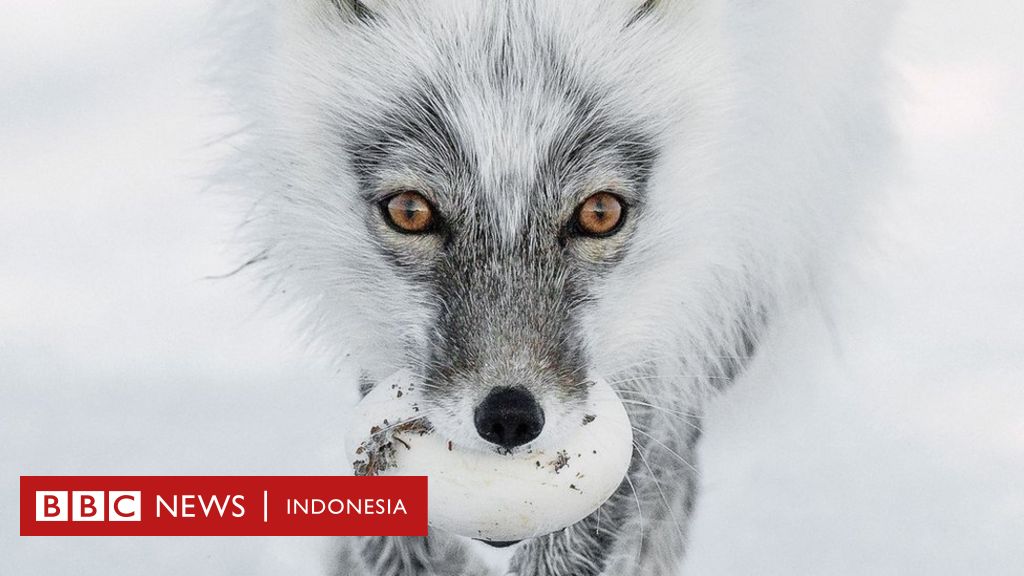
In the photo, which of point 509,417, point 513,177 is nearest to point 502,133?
point 513,177

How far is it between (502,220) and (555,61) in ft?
1.66

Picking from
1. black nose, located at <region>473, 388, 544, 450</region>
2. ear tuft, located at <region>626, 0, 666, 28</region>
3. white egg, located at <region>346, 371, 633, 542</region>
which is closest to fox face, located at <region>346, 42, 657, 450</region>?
black nose, located at <region>473, 388, 544, 450</region>

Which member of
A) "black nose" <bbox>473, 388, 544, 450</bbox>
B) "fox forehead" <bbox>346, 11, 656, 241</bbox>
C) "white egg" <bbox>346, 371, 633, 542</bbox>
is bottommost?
"white egg" <bbox>346, 371, 633, 542</bbox>

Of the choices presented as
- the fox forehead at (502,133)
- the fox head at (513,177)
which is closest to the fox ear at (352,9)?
the fox head at (513,177)

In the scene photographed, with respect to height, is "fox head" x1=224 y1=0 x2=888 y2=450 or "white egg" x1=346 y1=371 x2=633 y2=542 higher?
"fox head" x1=224 y1=0 x2=888 y2=450

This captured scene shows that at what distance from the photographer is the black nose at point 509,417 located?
3.46m

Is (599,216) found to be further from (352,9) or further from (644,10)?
(352,9)

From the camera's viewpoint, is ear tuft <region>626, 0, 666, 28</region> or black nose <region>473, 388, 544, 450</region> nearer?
black nose <region>473, 388, 544, 450</region>

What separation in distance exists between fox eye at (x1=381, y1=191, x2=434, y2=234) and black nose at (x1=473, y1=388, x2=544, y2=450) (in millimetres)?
570

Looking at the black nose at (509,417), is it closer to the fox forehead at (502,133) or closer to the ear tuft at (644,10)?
the fox forehead at (502,133)

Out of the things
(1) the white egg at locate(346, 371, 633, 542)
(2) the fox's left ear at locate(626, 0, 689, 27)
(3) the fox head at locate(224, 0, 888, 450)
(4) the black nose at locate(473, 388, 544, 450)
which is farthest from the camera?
(2) the fox's left ear at locate(626, 0, 689, 27)

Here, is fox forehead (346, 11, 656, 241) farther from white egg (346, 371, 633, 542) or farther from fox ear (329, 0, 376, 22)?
white egg (346, 371, 633, 542)

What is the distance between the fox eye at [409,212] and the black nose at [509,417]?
0.57 meters

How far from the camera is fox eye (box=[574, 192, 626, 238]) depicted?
3752mm
